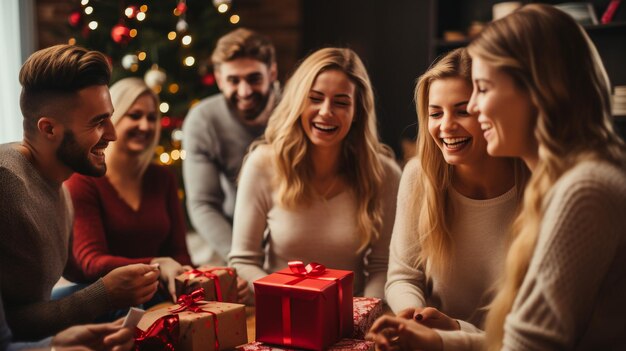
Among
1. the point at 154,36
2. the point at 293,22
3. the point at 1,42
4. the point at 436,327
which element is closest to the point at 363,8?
the point at 293,22

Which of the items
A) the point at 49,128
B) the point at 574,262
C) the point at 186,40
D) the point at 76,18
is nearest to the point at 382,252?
the point at 574,262

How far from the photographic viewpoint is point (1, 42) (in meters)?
3.80

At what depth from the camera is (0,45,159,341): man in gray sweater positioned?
142 centimetres

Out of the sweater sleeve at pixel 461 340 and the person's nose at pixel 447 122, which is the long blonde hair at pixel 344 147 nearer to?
the person's nose at pixel 447 122

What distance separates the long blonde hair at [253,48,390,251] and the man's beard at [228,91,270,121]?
2.74 feet

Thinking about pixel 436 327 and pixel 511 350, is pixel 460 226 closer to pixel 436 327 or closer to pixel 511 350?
pixel 436 327

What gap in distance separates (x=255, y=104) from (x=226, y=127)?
21cm

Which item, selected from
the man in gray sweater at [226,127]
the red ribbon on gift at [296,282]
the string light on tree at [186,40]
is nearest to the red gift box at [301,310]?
the red ribbon on gift at [296,282]

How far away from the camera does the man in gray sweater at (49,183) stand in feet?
4.64

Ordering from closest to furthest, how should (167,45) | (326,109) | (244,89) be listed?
(326,109), (244,89), (167,45)

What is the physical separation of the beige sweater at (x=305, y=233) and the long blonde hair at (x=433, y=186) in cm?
31

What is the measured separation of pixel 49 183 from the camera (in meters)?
1.54

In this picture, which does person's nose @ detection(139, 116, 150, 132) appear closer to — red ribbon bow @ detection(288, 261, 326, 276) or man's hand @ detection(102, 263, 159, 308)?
man's hand @ detection(102, 263, 159, 308)

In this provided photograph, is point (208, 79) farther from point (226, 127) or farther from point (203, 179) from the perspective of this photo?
point (203, 179)
